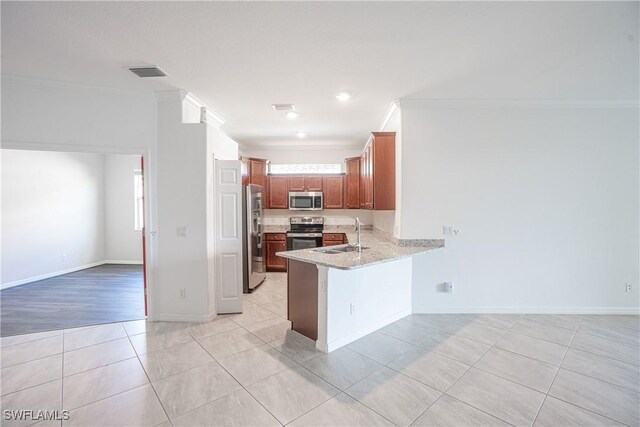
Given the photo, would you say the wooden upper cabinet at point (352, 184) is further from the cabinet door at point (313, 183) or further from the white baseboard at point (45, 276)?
the white baseboard at point (45, 276)

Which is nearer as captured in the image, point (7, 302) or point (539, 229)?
point (539, 229)

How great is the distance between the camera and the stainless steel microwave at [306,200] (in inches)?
235

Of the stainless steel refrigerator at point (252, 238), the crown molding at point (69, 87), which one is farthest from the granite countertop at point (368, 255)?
the crown molding at point (69, 87)

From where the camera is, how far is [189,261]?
3393 millimetres

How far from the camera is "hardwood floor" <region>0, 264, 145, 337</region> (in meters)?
3.35

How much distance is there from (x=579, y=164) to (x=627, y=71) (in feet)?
3.77

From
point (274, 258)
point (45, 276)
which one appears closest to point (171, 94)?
point (274, 258)

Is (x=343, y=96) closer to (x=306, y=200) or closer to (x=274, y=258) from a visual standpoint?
(x=306, y=200)

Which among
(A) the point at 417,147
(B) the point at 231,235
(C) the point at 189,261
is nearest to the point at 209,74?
(B) the point at 231,235

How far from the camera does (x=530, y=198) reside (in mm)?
3564

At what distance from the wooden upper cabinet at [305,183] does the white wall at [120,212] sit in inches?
159

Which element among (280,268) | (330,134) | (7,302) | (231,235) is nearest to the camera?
(231,235)

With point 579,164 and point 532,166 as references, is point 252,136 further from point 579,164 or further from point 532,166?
point 579,164

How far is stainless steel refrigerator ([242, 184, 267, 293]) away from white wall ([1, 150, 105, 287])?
4202 mm
